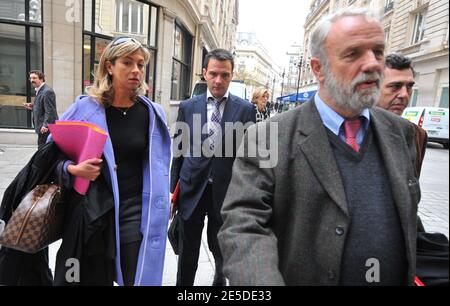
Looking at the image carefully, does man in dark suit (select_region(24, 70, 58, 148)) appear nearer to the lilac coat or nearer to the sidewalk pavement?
the sidewalk pavement

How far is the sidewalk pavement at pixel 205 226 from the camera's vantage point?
40.4 inches

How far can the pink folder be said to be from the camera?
5.99ft

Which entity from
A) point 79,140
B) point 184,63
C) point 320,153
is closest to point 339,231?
point 320,153

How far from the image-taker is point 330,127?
52.8 inches

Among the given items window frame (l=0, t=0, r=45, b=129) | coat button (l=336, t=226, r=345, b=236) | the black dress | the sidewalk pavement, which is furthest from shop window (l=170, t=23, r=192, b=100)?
coat button (l=336, t=226, r=345, b=236)

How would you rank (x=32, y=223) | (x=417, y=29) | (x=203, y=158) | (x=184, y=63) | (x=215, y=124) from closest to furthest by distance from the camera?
(x=417, y=29) → (x=32, y=223) → (x=203, y=158) → (x=215, y=124) → (x=184, y=63)

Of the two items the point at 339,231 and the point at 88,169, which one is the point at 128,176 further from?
the point at 339,231

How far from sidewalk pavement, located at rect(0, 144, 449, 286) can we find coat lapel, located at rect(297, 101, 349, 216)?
0.28 meters

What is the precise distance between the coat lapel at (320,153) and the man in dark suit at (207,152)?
4.57ft

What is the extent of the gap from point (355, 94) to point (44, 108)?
22.0 feet

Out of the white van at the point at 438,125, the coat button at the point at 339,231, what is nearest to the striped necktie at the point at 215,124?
the white van at the point at 438,125

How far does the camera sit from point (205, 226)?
4621 millimetres

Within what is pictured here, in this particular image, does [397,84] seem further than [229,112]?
No
